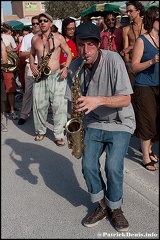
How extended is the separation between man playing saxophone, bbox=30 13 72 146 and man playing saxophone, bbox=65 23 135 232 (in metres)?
1.93

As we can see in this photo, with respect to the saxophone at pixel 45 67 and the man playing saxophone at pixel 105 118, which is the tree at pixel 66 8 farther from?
the man playing saxophone at pixel 105 118

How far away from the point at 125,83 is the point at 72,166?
1.74m

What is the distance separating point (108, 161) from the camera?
7.89 feet

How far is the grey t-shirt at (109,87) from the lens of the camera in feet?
7.63

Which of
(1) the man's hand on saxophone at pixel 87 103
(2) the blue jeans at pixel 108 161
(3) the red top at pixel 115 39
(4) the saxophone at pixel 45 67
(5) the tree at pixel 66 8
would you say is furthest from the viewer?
(5) the tree at pixel 66 8

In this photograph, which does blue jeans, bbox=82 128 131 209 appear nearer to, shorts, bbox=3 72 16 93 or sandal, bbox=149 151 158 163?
sandal, bbox=149 151 158 163

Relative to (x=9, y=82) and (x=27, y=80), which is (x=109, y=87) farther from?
(x=9, y=82)

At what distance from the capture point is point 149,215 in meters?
2.71

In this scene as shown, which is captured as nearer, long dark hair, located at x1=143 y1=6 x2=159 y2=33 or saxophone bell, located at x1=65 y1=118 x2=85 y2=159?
saxophone bell, located at x1=65 y1=118 x2=85 y2=159

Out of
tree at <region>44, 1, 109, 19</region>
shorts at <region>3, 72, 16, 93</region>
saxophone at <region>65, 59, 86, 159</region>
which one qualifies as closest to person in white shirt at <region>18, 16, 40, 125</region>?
shorts at <region>3, 72, 16, 93</region>

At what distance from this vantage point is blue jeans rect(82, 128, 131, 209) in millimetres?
2416

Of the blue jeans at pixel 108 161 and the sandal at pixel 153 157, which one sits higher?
the blue jeans at pixel 108 161

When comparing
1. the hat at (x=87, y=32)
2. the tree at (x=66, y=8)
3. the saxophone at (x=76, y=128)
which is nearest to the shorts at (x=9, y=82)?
the saxophone at (x=76, y=128)

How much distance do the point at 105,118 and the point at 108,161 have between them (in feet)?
1.12
